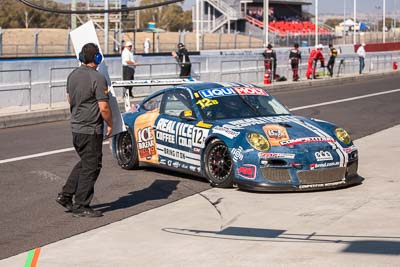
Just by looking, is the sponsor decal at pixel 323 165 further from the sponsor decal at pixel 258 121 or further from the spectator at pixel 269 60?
the spectator at pixel 269 60

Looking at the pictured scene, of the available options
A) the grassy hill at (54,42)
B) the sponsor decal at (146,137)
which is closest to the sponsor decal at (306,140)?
the sponsor decal at (146,137)

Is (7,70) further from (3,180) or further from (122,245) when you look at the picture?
(122,245)

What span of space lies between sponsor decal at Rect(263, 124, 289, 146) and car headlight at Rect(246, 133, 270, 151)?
7 centimetres

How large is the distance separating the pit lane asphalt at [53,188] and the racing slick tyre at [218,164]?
259 mm

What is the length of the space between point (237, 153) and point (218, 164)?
508 millimetres

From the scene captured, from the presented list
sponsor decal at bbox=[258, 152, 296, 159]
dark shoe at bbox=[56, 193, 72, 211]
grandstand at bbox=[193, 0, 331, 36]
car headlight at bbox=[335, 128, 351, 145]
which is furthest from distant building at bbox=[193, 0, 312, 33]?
dark shoe at bbox=[56, 193, 72, 211]

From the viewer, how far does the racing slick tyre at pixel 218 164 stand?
11.5 m

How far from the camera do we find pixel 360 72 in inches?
1817

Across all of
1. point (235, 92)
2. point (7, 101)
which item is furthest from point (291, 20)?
point (235, 92)

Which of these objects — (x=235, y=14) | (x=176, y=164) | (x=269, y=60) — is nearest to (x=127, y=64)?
(x=269, y=60)

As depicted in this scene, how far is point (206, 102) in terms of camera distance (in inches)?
490

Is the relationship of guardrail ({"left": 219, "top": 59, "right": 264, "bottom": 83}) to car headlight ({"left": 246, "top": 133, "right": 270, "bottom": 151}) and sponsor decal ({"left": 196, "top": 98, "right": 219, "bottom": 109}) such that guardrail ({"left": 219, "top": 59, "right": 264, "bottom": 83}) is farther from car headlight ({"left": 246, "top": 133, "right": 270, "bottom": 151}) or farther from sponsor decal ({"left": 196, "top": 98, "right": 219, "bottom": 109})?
car headlight ({"left": 246, "top": 133, "right": 270, "bottom": 151})

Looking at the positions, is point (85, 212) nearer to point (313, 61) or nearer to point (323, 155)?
point (323, 155)

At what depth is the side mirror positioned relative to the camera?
40.3ft
